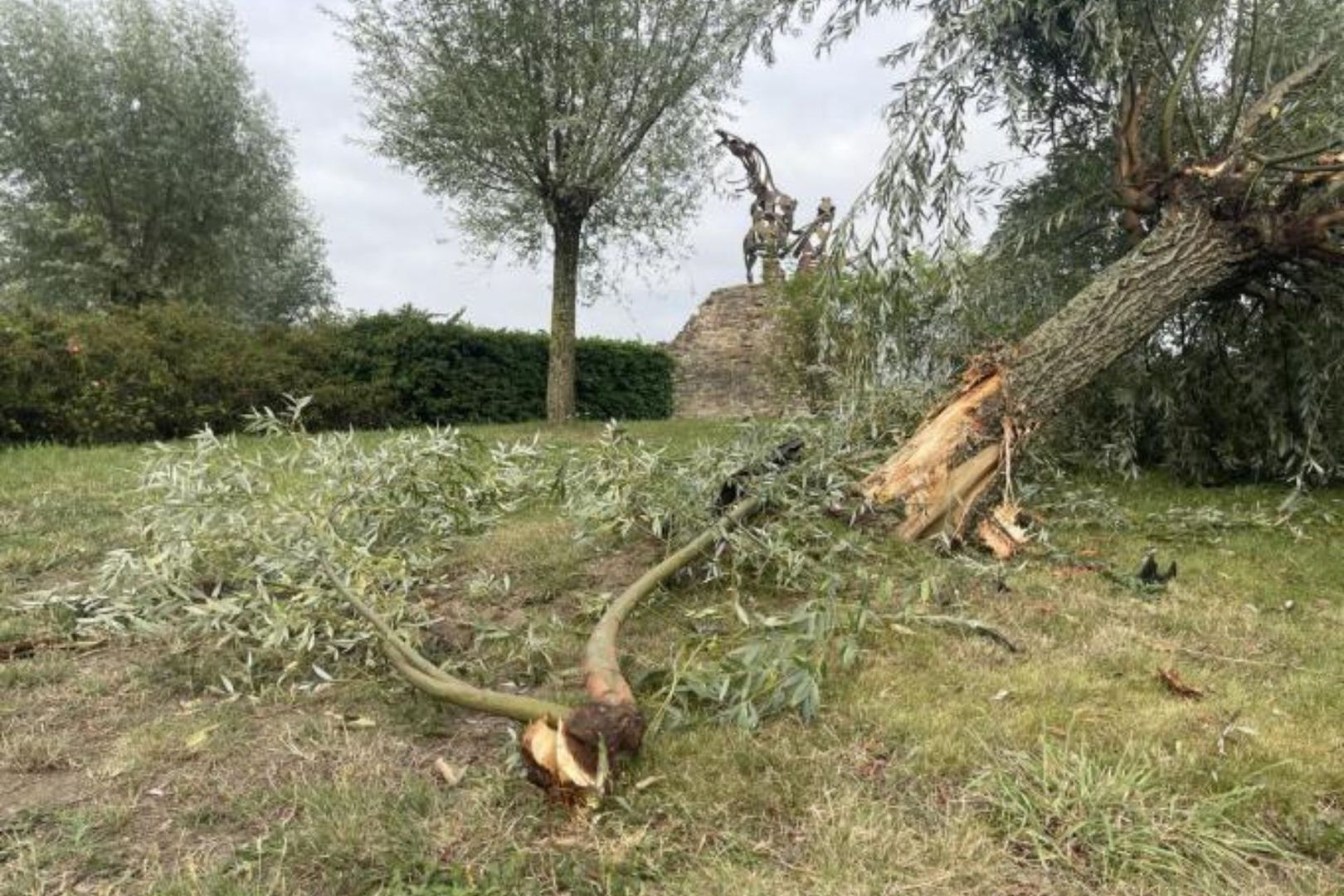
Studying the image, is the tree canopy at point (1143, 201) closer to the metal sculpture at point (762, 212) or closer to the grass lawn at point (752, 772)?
the grass lawn at point (752, 772)

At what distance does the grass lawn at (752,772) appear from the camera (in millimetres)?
1653

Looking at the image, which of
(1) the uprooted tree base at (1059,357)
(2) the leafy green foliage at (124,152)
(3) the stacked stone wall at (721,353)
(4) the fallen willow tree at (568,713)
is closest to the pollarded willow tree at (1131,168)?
(1) the uprooted tree base at (1059,357)

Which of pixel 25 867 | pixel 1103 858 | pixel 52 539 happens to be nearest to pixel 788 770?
pixel 1103 858

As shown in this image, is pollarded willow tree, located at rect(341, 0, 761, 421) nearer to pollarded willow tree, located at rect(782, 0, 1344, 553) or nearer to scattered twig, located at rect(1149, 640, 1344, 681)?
pollarded willow tree, located at rect(782, 0, 1344, 553)

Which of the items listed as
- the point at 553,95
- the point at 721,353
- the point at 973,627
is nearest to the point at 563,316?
the point at 553,95

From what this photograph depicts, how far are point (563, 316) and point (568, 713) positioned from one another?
10487 millimetres

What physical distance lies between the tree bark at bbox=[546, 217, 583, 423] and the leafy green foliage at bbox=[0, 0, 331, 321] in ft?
28.7

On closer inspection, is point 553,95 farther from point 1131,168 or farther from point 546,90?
point 1131,168

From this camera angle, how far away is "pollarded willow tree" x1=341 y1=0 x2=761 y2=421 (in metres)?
10.5

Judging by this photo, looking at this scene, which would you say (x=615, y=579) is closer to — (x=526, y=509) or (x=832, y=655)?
(x=832, y=655)

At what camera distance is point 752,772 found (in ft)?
6.52

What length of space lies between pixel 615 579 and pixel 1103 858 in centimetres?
218

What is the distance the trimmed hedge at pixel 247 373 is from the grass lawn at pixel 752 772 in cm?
678

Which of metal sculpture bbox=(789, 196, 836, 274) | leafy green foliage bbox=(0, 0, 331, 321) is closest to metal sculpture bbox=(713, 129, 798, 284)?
metal sculpture bbox=(789, 196, 836, 274)
